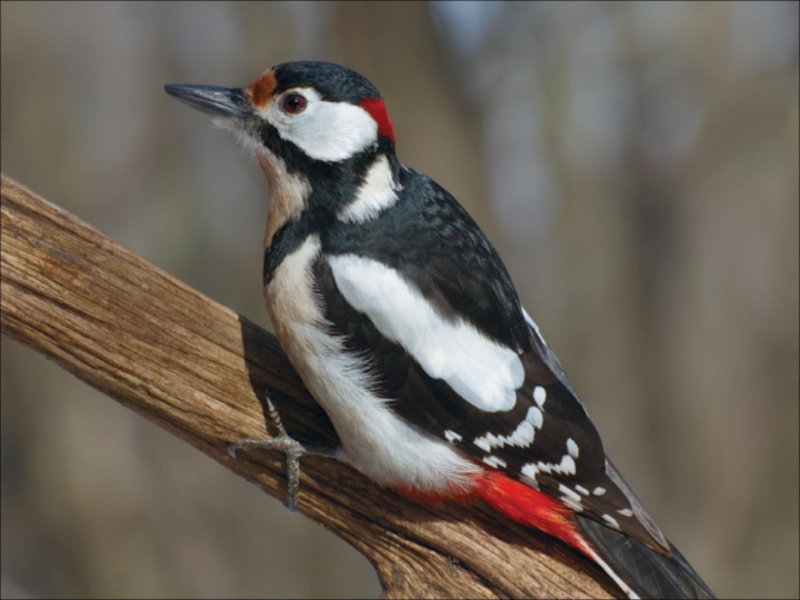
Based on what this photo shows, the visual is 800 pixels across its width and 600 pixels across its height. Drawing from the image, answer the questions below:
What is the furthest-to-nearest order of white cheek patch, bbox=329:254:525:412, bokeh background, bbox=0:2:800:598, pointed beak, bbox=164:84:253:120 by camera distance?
bokeh background, bbox=0:2:800:598, pointed beak, bbox=164:84:253:120, white cheek patch, bbox=329:254:525:412

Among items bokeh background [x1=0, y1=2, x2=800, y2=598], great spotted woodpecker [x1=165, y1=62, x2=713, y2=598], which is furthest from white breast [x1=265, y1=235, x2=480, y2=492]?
bokeh background [x1=0, y1=2, x2=800, y2=598]

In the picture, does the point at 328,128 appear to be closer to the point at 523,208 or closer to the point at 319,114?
the point at 319,114

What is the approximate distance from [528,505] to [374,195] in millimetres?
1122

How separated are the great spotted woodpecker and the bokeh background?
3.88 meters

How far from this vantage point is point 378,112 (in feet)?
9.94

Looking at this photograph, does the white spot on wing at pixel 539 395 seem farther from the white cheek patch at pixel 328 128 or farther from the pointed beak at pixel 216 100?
the pointed beak at pixel 216 100

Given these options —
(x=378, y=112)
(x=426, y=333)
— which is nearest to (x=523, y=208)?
(x=378, y=112)

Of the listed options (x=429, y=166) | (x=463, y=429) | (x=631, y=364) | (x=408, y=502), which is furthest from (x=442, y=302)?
(x=631, y=364)

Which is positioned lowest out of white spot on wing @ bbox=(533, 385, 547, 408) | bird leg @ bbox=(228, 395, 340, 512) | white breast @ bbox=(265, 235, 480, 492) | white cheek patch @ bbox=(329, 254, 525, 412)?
bird leg @ bbox=(228, 395, 340, 512)

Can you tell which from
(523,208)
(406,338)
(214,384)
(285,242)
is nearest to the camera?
(406,338)

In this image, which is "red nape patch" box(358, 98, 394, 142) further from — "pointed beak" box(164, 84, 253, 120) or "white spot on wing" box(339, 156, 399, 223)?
"pointed beak" box(164, 84, 253, 120)

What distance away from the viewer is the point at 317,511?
10.5ft

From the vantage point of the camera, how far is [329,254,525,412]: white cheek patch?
2.84 metres

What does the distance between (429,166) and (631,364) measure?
7.12 ft
